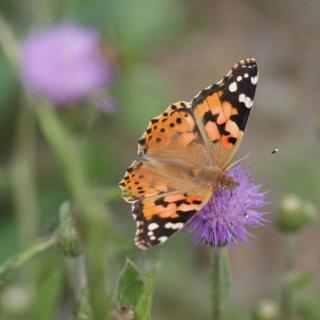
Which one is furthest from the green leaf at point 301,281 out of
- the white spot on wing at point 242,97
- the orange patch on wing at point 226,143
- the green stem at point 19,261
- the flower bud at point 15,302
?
the flower bud at point 15,302

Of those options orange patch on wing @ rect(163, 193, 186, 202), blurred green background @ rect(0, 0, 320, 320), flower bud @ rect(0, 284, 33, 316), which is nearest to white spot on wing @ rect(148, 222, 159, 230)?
orange patch on wing @ rect(163, 193, 186, 202)

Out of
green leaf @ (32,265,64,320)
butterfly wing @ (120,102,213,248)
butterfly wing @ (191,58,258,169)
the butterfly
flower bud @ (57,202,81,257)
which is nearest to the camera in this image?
butterfly wing @ (120,102,213,248)

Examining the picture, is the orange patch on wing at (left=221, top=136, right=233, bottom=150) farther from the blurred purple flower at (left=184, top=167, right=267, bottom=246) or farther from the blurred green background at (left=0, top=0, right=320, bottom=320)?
the blurred green background at (left=0, top=0, right=320, bottom=320)

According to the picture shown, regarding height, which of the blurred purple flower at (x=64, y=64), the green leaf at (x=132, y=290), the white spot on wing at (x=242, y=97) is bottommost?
the green leaf at (x=132, y=290)

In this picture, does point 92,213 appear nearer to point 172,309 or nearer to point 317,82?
point 172,309

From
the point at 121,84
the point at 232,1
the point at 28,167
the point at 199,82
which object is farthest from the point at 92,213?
the point at 232,1

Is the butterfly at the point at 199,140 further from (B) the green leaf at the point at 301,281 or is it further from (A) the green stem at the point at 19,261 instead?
(B) the green leaf at the point at 301,281
